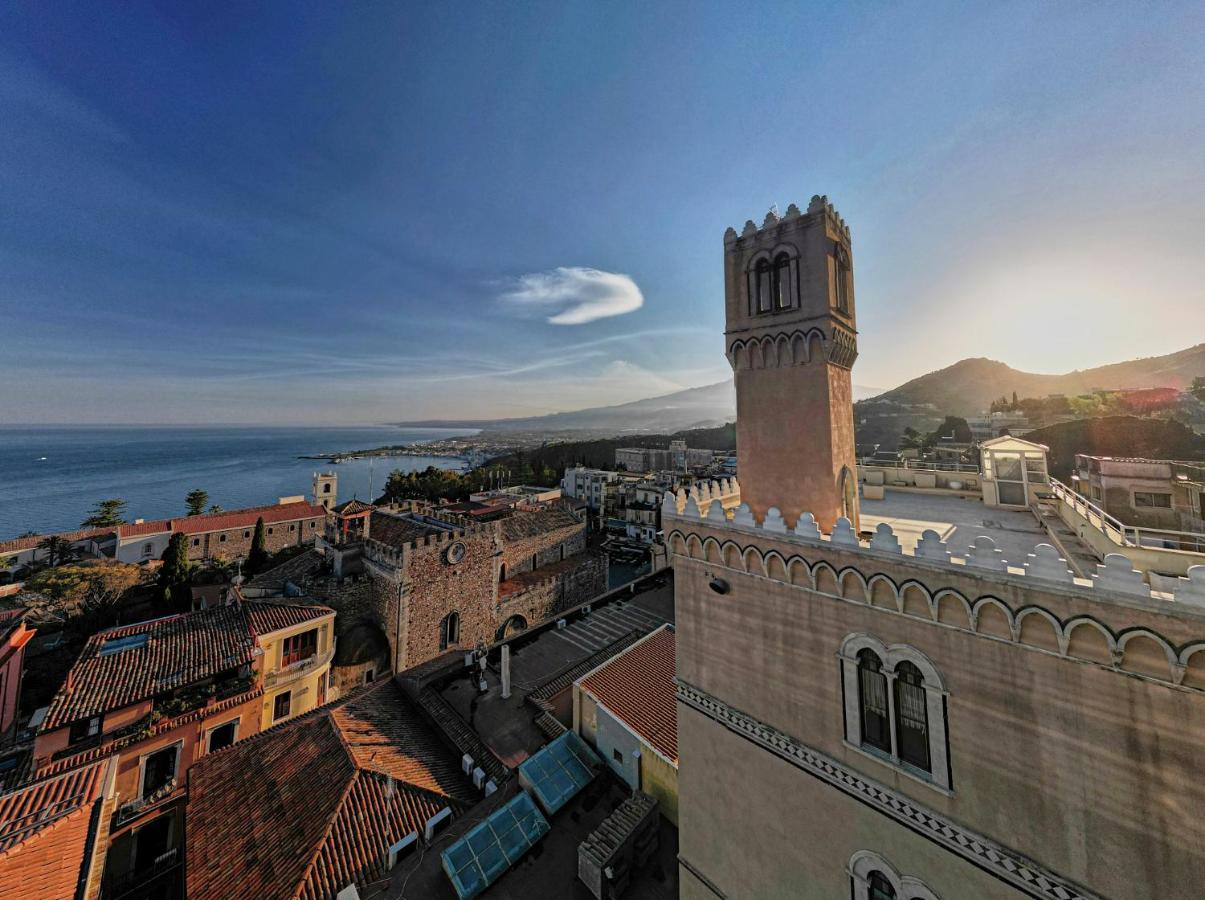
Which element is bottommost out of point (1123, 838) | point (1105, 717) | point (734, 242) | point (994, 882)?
point (994, 882)

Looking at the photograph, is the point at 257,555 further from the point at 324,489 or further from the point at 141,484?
the point at 141,484

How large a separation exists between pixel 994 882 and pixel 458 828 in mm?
9345

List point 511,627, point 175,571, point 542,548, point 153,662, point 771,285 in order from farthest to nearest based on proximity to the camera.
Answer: point 542,548 → point 175,571 → point 511,627 → point 153,662 → point 771,285

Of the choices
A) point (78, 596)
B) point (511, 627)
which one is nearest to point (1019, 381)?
point (511, 627)

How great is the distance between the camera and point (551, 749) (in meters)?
10.3

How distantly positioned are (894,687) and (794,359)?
14.5ft

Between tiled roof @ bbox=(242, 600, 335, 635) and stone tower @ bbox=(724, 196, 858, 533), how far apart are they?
16.6 metres

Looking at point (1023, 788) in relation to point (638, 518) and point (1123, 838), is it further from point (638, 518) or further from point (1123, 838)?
point (638, 518)

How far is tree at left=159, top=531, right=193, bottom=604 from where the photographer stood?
2420 centimetres

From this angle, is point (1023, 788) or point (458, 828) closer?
point (1023, 788)

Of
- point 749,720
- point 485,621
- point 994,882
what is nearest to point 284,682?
point 485,621

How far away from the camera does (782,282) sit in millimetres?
6852

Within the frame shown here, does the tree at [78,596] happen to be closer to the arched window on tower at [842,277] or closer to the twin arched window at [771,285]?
the twin arched window at [771,285]

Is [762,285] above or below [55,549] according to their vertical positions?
above
